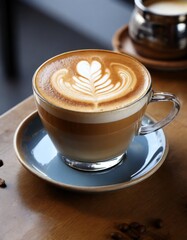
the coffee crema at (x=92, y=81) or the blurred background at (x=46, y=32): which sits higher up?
the coffee crema at (x=92, y=81)

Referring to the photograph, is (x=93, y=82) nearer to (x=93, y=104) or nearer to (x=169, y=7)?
(x=93, y=104)

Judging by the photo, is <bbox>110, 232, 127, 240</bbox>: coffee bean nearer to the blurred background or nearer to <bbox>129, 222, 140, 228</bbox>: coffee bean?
<bbox>129, 222, 140, 228</bbox>: coffee bean

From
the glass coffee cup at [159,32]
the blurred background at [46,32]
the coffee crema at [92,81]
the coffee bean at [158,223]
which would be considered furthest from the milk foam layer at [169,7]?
the blurred background at [46,32]

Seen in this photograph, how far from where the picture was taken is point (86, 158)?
81 cm

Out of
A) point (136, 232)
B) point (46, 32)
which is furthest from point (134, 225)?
point (46, 32)

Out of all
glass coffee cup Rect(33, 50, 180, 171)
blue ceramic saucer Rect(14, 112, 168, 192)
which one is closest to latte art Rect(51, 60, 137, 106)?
glass coffee cup Rect(33, 50, 180, 171)

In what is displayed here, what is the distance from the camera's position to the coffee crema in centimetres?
76

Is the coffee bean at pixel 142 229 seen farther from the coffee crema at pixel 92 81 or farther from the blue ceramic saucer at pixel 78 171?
the coffee crema at pixel 92 81

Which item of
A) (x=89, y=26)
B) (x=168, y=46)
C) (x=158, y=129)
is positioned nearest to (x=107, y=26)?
(x=89, y=26)

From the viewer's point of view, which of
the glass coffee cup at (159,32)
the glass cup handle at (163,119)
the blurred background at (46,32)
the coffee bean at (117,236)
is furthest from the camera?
the blurred background at (46,32)

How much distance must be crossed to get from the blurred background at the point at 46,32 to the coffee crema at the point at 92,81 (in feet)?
3.48

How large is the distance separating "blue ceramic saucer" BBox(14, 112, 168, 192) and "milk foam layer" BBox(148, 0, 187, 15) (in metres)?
0.32

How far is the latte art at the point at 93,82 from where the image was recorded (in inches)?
30.5

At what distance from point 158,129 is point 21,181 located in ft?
0.79
